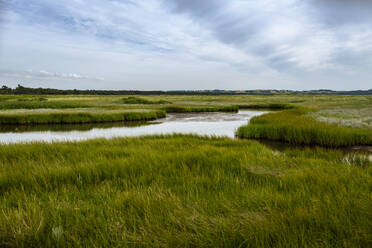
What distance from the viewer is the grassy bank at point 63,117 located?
23891 millimetres

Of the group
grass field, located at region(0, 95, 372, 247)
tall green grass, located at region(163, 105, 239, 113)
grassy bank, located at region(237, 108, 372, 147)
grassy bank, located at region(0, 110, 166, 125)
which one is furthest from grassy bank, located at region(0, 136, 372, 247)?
tall green grass, located at region(163, 105, 239, 113)

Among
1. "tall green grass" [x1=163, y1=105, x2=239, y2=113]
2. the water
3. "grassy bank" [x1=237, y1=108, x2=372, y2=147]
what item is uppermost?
"tall green grass" [x1=163, y1=105, x2=239, y2=113]

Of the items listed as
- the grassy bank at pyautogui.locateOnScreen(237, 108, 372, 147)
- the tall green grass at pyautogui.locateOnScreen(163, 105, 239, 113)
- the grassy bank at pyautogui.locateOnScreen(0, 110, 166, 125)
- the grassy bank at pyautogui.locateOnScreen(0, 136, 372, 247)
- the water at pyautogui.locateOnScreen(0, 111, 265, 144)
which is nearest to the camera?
the grassy bank at pyautogui.locateOnScreen(0, 136, 372, 247)

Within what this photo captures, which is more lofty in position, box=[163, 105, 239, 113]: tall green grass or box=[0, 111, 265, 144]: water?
box=[163, 105, 239, 113]: tall green grass

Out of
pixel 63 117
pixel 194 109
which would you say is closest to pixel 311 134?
pixel 63 117

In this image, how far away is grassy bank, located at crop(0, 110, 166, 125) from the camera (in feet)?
78.4

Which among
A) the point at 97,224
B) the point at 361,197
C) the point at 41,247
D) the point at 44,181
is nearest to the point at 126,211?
the point at 97,224

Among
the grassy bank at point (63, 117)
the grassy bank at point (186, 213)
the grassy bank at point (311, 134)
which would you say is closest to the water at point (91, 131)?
→ the grassy bank at point (311, 134)

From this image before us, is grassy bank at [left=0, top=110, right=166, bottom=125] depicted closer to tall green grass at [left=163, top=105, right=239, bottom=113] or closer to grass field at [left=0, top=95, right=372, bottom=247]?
tall green grass at [left=163, top=105, right=239, bottom=113]

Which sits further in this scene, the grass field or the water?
the water

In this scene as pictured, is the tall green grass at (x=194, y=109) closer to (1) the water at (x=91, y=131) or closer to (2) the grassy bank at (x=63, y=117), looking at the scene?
(2) the grassy bank at (x=63, y=117)

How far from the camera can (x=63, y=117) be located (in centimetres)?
2544

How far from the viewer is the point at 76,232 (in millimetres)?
2436

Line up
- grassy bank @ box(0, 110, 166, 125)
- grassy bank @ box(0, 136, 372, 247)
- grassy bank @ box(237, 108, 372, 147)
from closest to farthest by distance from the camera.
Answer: grassy bank @ box(0, 136, 372, 247) → grassy bank @ box(237, 108, 372, 147) → grassy bank @ box(0, 110, 166, 125)
